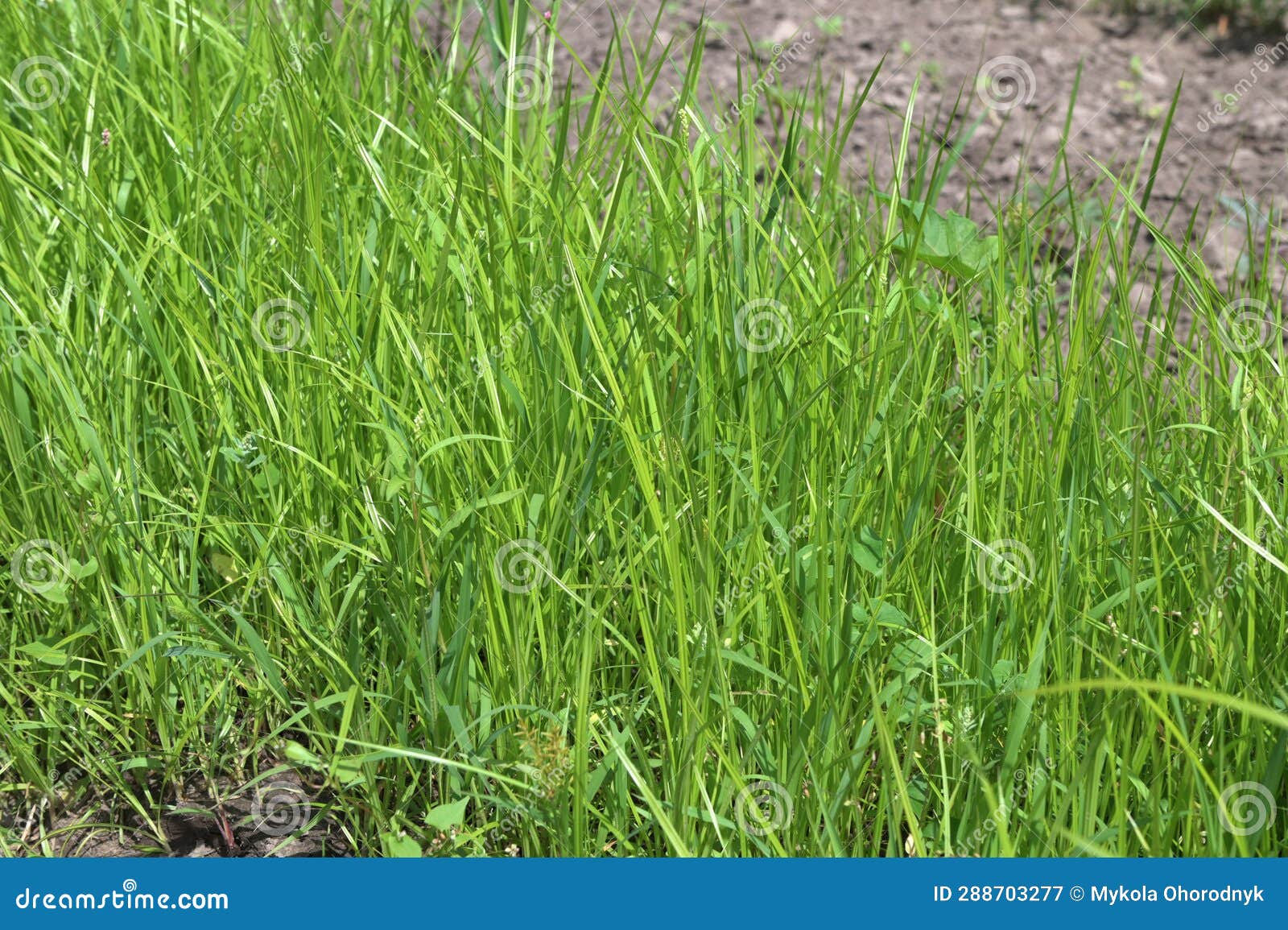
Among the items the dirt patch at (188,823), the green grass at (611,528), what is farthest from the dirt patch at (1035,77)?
the dirt patch at (188,823)

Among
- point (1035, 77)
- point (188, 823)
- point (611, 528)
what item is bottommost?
point (188, 823)

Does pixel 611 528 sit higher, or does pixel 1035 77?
pixel 1035 77

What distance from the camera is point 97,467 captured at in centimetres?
201

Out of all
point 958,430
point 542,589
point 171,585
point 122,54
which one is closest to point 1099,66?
point 958,430

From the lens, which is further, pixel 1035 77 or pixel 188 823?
pixel 1035 77

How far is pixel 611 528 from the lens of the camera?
1.77 metres

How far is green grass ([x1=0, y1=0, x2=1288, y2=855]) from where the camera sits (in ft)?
5.28

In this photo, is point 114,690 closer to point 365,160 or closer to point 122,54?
→ point 365,160

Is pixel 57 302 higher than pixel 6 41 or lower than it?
lower

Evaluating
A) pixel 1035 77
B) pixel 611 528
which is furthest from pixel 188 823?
pixel 1035 77

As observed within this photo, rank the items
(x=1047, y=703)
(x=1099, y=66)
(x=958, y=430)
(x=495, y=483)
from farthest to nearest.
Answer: (x=1099, y=66), (x=958, y=430), (x=495, y=483), (x=1047, y=703)

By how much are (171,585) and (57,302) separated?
0.74 m

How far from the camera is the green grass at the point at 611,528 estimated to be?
1.61 m

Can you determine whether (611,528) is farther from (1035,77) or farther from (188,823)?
(1035,77)
